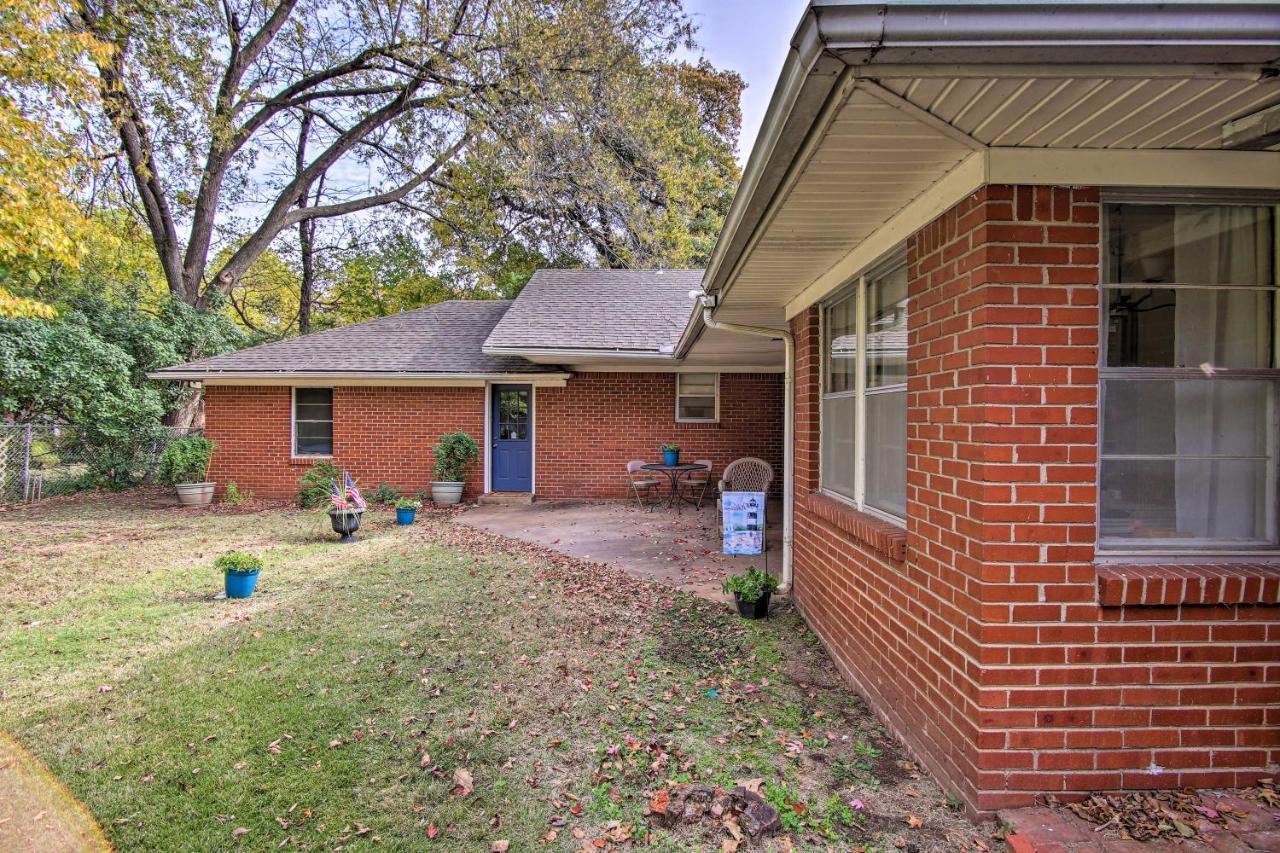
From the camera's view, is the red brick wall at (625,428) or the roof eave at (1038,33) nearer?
the roof eave at (1038,33)

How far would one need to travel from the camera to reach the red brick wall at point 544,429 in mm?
11703

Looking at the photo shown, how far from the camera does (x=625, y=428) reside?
11.8 m

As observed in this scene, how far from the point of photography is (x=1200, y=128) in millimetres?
2064

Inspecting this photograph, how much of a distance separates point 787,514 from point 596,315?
7116mm

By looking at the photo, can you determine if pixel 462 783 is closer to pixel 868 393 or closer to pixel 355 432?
pixel 868 393

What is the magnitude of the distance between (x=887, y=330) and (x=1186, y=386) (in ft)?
4.34

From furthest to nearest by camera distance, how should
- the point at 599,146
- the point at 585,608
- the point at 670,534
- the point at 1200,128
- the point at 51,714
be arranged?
the point at 599,146
the point at 670,534
the point at 585,608
the point at 51,714
the point at 1200,128

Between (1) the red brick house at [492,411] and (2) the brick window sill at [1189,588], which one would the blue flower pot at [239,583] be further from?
(2) the brick window sill at [1189,588]

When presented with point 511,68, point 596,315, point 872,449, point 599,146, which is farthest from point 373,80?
point 872,449

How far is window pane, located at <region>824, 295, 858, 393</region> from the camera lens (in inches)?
161

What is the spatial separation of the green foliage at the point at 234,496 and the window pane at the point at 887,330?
12.1 meters

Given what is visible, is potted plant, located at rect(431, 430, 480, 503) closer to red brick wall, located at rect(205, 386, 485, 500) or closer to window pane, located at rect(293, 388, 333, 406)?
red brick wall, located at rect(205, 386, 485, 500)

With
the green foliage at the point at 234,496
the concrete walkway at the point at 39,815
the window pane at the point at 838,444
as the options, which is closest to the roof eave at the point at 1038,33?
the window pane at the point at 838,444

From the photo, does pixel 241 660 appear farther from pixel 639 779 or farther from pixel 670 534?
pixel 670 534
